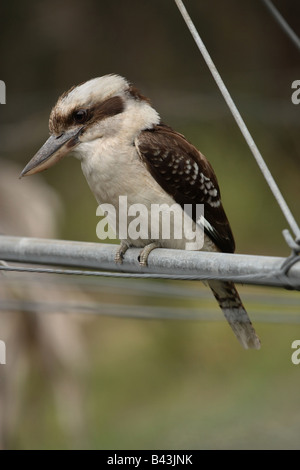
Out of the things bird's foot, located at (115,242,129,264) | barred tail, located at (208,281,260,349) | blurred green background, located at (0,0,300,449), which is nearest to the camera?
bird's foot, located at (115,242,129,264)

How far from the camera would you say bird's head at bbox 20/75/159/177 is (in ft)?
6.42

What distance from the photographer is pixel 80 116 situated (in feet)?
6.59

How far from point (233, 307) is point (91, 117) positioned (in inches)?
23.2

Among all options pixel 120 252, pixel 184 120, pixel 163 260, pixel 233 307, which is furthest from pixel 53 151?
pixel 184 120

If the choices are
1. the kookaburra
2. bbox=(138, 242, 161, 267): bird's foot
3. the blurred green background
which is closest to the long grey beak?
the kookaburra

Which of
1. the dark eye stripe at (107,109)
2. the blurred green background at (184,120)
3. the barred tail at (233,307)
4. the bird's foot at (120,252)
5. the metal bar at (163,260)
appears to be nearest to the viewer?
the metal bar at (163,260)

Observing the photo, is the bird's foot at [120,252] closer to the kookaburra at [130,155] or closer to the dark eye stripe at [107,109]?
the kookaburra at [130,155]

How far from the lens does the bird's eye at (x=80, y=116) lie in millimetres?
1998

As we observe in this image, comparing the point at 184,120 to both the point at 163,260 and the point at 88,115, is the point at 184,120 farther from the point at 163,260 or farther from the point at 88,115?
the point at 163,260

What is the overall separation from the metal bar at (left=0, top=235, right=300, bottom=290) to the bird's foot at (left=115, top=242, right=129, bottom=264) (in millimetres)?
11

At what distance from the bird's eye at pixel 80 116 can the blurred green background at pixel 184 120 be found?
7.15 feet

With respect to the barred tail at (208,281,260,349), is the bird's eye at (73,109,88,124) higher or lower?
higher

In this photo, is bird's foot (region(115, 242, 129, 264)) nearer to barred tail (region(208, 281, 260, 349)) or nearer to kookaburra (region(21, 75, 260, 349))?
kookaburra (region(21, 75, 260, 349))

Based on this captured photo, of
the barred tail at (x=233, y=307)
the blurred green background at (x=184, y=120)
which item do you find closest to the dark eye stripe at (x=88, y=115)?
the barred tail at (x=233, y=307)
